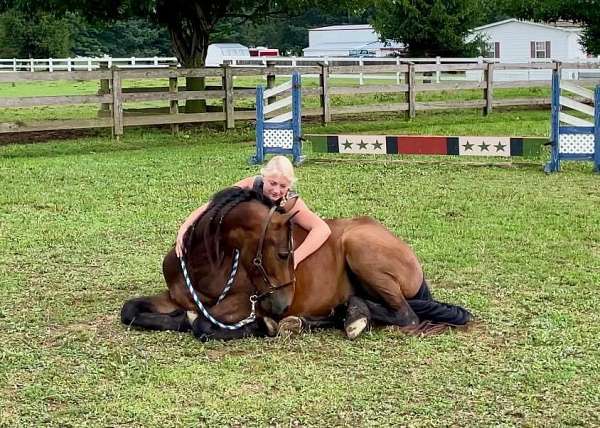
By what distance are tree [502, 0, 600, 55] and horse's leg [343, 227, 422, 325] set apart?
21.1 m

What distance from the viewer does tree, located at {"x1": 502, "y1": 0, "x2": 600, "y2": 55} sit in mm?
24562

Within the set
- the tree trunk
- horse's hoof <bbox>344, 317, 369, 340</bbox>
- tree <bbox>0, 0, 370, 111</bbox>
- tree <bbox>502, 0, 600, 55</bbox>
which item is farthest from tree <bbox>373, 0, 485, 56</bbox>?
horse's hoof <bbox>344, 317, 369, 340</bbox>

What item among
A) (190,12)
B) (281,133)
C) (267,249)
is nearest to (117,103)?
(281,133)

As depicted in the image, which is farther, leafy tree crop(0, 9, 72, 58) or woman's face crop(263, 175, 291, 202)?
leafy tree crop(0, 9, 72, 58)

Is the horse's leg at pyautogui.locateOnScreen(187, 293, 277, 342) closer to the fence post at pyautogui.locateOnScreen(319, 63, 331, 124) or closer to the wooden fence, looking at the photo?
the wooden fence

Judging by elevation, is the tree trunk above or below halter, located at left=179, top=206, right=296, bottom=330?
above

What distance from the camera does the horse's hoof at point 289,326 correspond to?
509cm

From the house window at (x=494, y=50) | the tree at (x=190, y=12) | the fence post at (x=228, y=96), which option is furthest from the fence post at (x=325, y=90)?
the house window at (x=494, y=50)

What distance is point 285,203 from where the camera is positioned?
16.5ft

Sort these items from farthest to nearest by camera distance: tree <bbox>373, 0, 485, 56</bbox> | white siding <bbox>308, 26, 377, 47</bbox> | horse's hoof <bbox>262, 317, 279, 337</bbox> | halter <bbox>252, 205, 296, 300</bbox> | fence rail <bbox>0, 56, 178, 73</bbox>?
white siding <bbox>308, 26, 377, 47</bbox> → fence rail <bbox>0, 56, 178, 73</bbox> → tree <bbox>373, 0, 485, 56</bbox> → horse's hoof <bbox>262, 317, 279, 337</bbox> → halter <bbox>252, 205, 296, 300</bbox>

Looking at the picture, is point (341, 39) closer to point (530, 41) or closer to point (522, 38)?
point (522, 38)

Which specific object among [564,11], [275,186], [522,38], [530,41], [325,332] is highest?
[522,38]

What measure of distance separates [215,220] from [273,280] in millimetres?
466

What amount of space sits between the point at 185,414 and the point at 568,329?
240 centimetres
